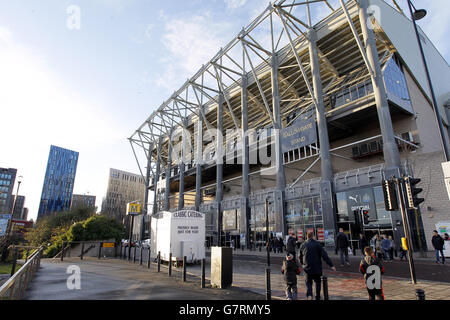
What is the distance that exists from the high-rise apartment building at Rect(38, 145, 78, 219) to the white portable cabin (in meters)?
117

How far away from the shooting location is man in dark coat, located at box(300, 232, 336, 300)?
5.91 meters

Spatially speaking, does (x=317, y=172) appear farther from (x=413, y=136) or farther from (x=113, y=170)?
(x=113, y=170)

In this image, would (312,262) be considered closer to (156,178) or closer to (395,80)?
(395,80)

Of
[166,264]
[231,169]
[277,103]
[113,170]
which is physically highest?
[113,170]

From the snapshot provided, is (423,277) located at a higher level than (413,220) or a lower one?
lower

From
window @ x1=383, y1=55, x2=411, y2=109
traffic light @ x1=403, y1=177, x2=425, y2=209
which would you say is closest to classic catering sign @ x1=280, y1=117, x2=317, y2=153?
window @ x1=383, y1=55, x2=411, y2=109

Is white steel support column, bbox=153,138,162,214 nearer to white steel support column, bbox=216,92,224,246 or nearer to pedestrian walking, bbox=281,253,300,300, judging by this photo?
white steel support column, bbox=216,92,224,246

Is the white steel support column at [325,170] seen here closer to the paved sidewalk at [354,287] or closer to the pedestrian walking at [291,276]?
the paved sidewalk at [354,287]

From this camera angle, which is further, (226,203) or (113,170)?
(113,170)

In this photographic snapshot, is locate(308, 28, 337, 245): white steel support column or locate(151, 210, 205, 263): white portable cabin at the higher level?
locate(308, 28, 337, 245): white steel support column

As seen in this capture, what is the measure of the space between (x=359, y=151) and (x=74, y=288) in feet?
91.5

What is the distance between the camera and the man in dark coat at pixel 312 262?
5.91 metres

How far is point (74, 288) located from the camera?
8.04 metres

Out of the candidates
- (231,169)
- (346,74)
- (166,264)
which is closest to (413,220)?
(166,264)
